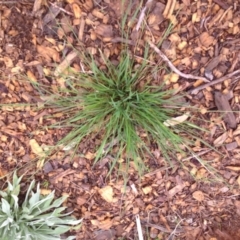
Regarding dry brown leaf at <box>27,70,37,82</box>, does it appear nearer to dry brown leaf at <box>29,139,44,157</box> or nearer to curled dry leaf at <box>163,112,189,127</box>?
dry brown leaf at <box>29,139,44,157</box>

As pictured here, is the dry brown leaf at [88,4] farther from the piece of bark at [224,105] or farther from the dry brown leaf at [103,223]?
the dry brown leaf at [103,223]

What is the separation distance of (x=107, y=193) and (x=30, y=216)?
292 millimetres

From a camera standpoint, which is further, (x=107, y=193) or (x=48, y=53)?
(x=107, y=193)

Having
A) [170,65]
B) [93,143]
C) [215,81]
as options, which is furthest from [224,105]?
[93,143]

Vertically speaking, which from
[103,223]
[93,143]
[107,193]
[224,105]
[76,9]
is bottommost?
[103,223]

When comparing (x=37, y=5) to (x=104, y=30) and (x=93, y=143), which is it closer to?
(x=104, y=30)

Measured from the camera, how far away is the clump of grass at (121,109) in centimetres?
155

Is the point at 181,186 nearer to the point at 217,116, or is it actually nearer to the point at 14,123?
the point at 217,116

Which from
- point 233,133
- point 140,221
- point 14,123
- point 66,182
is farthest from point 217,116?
point 14,123

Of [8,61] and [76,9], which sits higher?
[76,9]

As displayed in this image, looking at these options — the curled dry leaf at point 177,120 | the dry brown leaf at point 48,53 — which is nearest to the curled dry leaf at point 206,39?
the curled dry leaf at point 177,120

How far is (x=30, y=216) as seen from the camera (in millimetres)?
1607

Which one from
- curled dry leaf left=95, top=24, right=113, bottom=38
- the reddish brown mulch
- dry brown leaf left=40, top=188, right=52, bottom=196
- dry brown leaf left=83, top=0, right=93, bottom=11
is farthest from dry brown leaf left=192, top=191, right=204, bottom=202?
dry brown leaf left=83, top=0, right=93, bottom=11

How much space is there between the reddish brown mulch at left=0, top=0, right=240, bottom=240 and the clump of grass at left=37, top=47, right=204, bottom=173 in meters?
0.05
